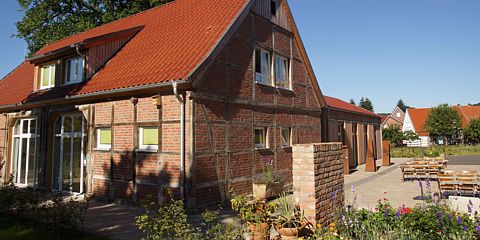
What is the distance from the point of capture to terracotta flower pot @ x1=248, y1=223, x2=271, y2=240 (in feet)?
18.3

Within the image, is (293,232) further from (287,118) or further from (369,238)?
(287,118)

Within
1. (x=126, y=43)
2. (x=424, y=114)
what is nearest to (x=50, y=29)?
(x=126, y=43)

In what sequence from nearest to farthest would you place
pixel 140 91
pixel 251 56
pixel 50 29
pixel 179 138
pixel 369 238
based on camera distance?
1. pixel 369 238
2. pixel 179 138
3. pixel 140 91
4. pixel 251 56
5. pixel 50 29

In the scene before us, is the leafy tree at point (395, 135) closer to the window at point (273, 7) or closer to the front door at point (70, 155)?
the window at point (273, 7)

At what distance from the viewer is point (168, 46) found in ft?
35.1

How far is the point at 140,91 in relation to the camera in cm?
930

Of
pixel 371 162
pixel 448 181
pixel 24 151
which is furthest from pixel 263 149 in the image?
pixel 24 151

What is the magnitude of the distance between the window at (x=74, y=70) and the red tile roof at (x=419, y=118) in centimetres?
6447

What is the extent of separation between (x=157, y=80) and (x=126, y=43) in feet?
16.7

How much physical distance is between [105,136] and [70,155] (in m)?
2.41

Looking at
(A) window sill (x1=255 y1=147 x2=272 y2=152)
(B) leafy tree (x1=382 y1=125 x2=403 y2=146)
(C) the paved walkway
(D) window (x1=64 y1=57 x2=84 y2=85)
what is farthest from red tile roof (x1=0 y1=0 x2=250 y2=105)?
(B) leafy tree (x1=382 y1=125 x2=403 y2=146)

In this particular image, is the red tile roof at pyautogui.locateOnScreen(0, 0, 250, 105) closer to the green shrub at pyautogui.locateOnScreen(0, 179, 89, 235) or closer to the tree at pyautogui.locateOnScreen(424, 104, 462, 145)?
the green shrub at pyautogui.locateOnScreen(0, 179, 89, 235)

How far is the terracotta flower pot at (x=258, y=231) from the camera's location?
558 centimetres

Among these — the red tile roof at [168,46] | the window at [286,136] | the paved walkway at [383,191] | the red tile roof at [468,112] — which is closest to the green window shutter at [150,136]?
the red tile roof at [168,46]
